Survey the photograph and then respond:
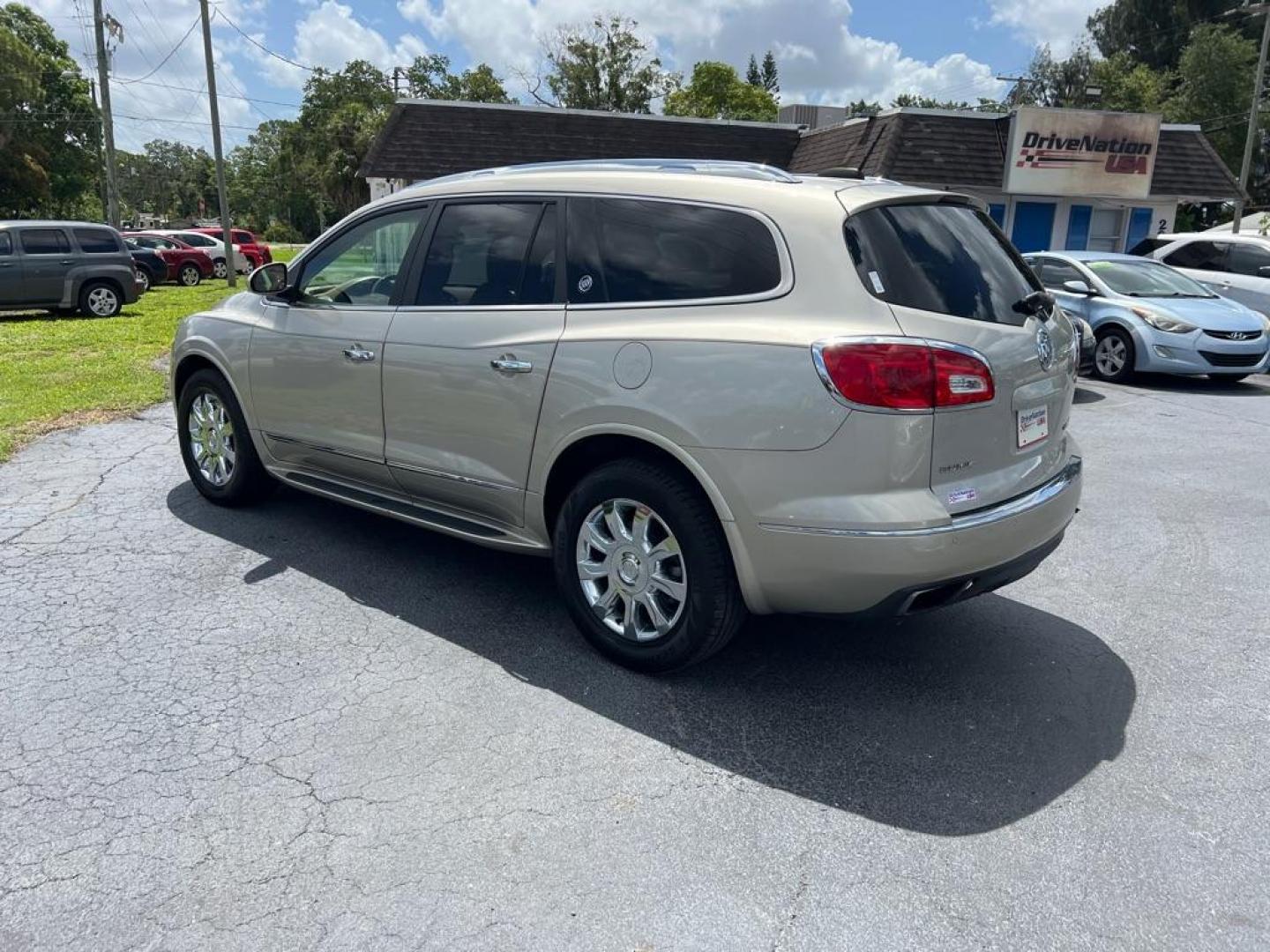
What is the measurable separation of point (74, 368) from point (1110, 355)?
12.0 metres

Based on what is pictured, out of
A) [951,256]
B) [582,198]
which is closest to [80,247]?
[582,198]

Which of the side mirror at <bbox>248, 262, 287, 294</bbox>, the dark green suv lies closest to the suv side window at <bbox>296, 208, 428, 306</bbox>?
the side mirror at <bbox>248, 262, 287, 294</bbox>

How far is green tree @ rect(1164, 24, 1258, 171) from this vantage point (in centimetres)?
4269

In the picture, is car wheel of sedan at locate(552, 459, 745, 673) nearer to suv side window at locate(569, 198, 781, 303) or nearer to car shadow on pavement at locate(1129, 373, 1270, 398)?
suv side window at locate(569, 198, 781, 303)

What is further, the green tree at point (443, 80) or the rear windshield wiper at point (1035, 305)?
the green tree at point (443, 80)

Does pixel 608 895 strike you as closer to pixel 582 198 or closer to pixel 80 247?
pixel 582 198

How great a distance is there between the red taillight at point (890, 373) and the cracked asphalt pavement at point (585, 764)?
1179mm

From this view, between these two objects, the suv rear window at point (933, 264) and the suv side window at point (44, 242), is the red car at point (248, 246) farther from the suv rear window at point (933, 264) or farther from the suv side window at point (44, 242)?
the suv rear window at point (933, 264)

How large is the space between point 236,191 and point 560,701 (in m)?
119

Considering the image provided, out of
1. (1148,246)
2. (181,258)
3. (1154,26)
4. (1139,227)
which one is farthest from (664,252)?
(1154,26)

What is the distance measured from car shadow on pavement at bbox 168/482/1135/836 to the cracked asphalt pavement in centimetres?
2

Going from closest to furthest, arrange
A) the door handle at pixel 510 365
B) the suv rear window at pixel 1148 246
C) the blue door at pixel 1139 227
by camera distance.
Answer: the door handle at pixel 510 365
the suv rear window at pixel 1148 246
the blue door at pixel 1139 227

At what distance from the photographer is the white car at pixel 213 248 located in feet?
99.0

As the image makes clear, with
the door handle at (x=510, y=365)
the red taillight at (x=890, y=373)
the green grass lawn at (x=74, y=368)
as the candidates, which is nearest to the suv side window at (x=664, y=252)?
the door handle at (x=510, y=365)
